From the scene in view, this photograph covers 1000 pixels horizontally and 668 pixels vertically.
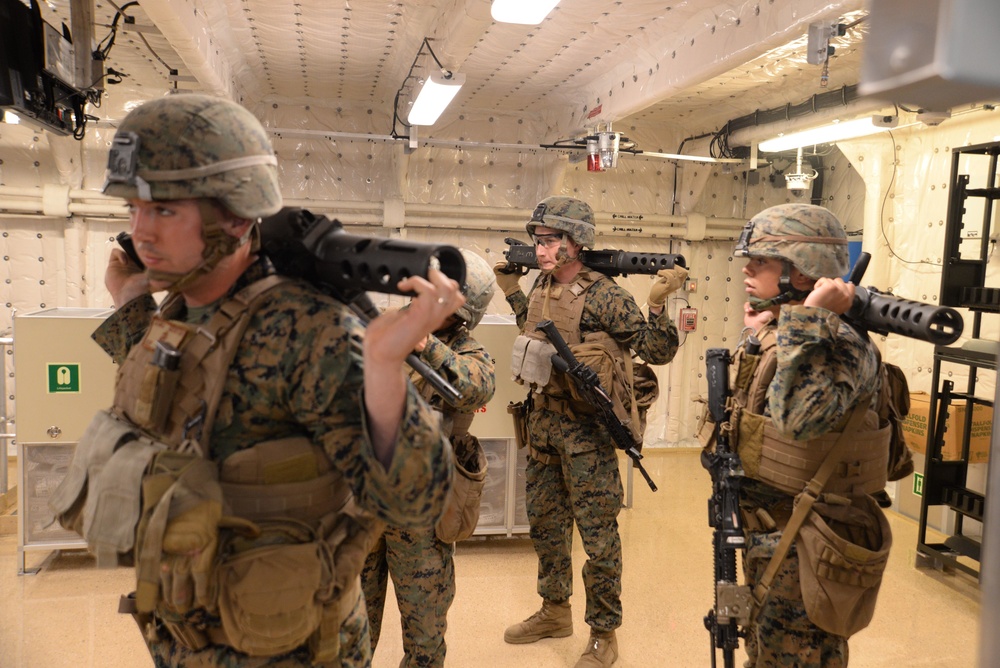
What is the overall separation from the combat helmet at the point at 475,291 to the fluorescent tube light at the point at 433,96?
1546mm

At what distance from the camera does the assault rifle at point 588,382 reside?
348 cm

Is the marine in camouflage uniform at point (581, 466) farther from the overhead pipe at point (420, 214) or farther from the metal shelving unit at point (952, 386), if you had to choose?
the overhead pipe at point (420, 214)

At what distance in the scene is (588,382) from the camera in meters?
3.47

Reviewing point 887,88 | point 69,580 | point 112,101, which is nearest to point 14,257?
point 112,101

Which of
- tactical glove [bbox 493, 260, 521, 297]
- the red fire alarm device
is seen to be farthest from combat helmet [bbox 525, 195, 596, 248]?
the red fire alarm device

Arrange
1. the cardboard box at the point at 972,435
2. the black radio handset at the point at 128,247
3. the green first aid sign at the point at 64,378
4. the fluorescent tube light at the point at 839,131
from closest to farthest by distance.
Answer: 1. the black radio handset at the point at 128,247
2. the green first aid sign at the point at 64,378
3. the fluorescent tube light at the point at 839,131
4. the cardboard box at the point at 972,435

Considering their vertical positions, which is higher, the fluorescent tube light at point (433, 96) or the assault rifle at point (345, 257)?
the fluorescent tube light at point (433, 96)

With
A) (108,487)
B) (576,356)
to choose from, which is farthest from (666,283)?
(108,487)

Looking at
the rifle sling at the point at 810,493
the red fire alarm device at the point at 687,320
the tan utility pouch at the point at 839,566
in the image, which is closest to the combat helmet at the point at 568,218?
the rifle sling at the point at 810,493

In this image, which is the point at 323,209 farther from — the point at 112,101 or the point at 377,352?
the point at 377,352

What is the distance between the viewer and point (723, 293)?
7.56 m

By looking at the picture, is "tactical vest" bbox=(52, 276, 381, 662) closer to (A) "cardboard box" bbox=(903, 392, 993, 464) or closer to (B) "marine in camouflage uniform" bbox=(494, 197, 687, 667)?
(B) "marine in camouflage uniform" bbox=(494, 197, 687, 667)

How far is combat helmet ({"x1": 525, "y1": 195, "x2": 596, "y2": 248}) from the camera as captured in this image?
11.9 feet

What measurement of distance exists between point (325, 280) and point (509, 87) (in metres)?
4.97
